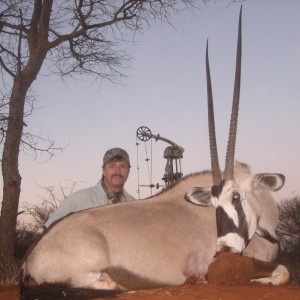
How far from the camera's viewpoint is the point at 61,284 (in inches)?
141

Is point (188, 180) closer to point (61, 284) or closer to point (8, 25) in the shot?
point (61, 284)

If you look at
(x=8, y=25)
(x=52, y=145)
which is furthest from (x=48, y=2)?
(x=52, y=145)

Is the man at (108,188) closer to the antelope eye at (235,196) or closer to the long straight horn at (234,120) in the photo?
the long straight horn at (234,120)

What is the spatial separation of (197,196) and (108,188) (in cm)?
180

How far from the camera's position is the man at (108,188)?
539cm

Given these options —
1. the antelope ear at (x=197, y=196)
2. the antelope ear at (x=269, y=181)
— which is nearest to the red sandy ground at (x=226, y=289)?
the antelope ear at (x=197, y=196)

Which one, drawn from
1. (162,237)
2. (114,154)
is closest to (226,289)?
(162,237)

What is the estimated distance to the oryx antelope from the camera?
11.9 ft

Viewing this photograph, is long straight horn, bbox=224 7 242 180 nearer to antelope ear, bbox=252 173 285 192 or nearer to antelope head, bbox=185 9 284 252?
antelope head, bbox=185 9 284 252

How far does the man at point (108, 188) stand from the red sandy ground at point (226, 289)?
1.63 meters

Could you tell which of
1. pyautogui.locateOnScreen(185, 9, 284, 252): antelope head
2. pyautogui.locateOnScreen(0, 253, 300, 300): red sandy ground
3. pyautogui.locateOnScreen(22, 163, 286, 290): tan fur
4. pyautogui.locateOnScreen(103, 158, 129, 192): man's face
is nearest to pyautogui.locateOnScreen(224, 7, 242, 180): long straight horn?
pyautogui.locateOnScreen(185, 9, 284, 252): antelope head

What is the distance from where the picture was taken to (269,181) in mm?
4066

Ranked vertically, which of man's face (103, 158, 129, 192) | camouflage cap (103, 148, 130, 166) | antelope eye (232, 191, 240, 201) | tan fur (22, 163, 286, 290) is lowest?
tan fur (22, 163, 286, 290)

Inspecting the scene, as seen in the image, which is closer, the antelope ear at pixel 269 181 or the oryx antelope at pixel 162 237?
the oryx antelope at pixel 162 237
